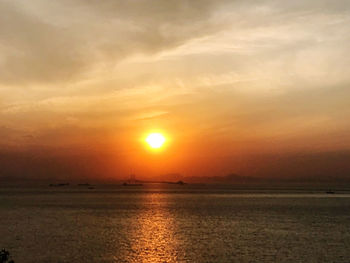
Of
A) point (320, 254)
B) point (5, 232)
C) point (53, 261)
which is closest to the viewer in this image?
point (53, 261)

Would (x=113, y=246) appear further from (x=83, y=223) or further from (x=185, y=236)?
(x=83, y=223)

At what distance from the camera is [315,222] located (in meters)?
98.9

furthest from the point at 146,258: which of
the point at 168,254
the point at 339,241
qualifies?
the point at 339,241

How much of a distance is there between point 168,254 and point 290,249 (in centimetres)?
1791

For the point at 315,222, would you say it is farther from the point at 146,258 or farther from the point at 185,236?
the point at 146,258

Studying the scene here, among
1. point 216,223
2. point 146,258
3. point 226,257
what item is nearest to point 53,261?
point 146,258

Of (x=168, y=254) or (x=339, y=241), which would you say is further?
(x=339, y=241)

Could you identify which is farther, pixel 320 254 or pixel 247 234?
pixel 247 234

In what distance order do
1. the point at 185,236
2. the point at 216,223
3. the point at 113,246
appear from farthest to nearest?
the point at 216,223, the point at 185,236, the point at 113,246

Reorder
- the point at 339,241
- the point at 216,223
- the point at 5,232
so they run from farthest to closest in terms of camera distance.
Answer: the point at 216,223, the point at 5,232, the point at 339,241

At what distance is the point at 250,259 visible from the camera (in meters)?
52.3

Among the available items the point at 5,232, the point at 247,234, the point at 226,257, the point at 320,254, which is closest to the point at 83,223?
the point at 5,232

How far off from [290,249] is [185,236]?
19.7m

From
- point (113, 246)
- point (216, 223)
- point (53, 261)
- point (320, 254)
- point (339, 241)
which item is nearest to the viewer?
point (53, 261)
